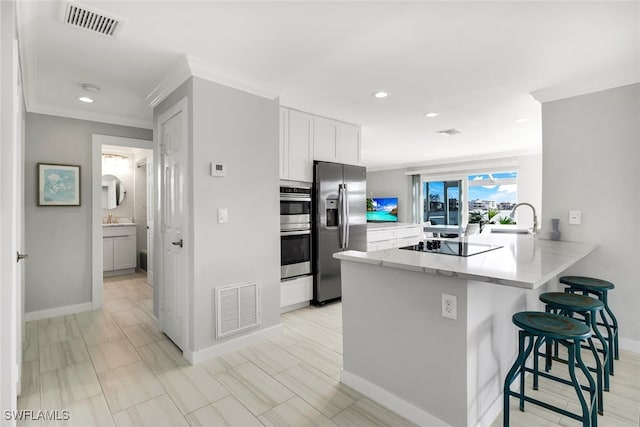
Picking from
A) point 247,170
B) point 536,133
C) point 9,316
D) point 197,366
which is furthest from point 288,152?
point 536,133

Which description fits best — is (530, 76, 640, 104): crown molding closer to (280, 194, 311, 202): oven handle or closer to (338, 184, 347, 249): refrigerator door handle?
(338, 184, 347, 249): refrigerator door handle

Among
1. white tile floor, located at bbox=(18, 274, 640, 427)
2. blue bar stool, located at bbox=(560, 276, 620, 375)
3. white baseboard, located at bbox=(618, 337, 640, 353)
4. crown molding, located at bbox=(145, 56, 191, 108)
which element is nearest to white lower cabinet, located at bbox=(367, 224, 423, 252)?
white tile floor, located at bbox=(18, 274, 640, 427)

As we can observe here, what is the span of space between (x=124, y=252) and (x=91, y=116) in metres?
2.82

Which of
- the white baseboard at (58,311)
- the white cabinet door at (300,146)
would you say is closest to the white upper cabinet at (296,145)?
the white cabinet door at (300,146)

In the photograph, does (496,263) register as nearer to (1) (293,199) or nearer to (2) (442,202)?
(1) (293,199)

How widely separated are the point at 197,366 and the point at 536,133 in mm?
5477

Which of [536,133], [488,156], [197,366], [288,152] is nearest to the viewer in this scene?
[197,366]

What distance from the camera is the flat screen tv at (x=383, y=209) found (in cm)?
868

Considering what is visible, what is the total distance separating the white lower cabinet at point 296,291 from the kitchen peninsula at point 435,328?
4.80 feet

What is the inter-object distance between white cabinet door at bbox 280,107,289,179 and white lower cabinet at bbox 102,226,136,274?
3902 mm

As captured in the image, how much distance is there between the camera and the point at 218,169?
2600mm

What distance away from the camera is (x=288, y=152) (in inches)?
141

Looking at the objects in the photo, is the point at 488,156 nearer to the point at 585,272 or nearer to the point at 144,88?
the point at 585,272

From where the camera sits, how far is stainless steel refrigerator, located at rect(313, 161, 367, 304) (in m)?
3.77
